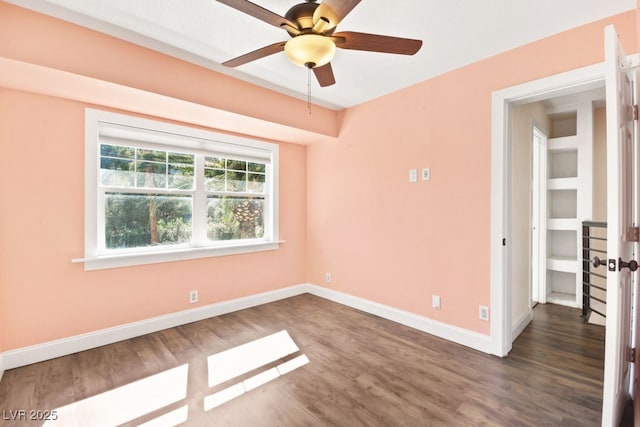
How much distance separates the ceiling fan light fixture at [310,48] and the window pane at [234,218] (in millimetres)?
2330

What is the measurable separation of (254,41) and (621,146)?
245 centimetres

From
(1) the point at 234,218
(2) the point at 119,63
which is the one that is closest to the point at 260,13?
(2) the point at 119,63

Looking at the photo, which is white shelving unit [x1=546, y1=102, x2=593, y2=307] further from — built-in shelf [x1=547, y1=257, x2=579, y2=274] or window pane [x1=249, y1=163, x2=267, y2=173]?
window pane [x1=249, y1=163, x2=267, y2=173]

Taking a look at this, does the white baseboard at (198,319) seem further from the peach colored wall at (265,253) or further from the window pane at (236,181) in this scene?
the window pane at (236,181)

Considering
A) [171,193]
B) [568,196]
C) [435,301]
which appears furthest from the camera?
[568,196]

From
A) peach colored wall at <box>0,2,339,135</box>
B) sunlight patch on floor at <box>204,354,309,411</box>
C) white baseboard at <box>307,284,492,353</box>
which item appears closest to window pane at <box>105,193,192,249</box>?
peach colored wall at <box>0,2,339,135</box>

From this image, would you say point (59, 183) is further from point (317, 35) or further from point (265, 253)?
point (317, 35)

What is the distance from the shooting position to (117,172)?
9.29 ft

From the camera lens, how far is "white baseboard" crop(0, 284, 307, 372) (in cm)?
231

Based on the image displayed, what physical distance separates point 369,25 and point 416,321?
279 cm

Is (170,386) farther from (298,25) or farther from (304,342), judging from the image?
(298,25)

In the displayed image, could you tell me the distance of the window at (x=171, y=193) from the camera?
107 inches

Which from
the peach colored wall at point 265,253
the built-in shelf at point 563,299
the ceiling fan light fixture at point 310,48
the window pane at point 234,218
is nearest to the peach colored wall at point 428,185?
the peach colored wall at point 265,253

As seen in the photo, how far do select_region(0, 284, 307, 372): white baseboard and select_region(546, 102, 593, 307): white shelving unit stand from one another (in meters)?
4.01
